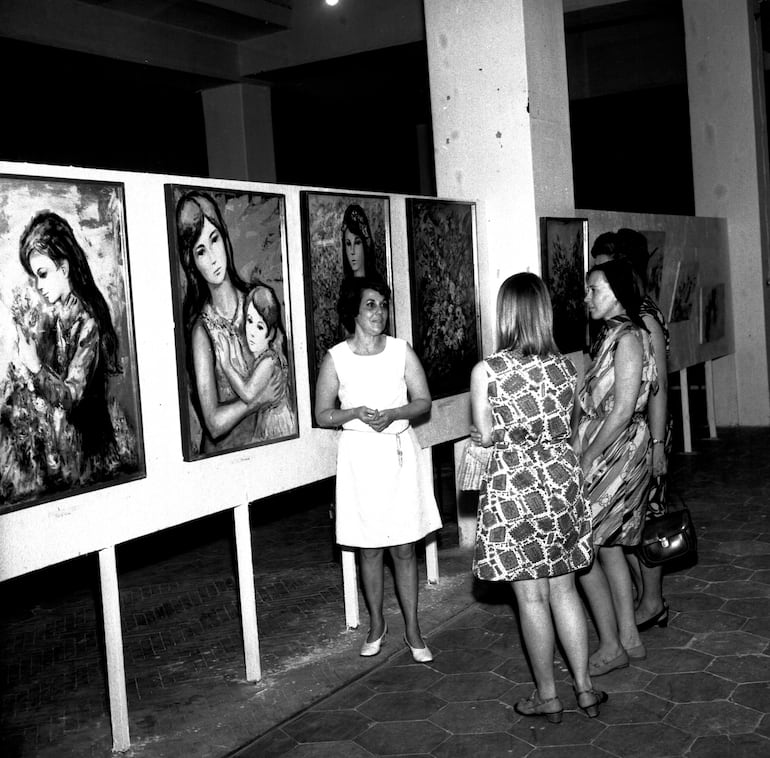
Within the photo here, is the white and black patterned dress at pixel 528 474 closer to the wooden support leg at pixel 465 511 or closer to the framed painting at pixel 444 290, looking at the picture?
the framed painting at pixel 444 290

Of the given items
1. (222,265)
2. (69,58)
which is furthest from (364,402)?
(69,58)

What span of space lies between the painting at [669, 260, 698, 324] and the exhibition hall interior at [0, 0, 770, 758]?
4 cm

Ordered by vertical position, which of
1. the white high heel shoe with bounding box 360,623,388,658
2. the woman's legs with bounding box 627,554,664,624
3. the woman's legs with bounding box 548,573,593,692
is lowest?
the white high heel shoe with bounding box 360,623,388,658

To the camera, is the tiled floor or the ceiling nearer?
the tiled floor

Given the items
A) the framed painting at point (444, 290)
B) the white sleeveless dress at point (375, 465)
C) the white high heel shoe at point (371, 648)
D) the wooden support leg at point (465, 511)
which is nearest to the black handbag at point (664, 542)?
the white sleeveless dress at point (375, 465)

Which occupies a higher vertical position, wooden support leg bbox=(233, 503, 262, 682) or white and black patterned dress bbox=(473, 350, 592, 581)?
white and black patterned dress bbox=(473, 350, 592, 581)

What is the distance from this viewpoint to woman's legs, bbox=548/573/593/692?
4316 millimetres

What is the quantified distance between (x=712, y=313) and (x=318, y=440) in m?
7.38

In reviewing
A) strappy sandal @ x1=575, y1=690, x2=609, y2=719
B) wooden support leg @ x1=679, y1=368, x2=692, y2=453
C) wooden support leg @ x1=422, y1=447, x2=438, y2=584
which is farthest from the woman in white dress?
wooden support leg @ x1=679, y1=368, x2=692, y2=453

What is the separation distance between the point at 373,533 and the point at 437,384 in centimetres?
160

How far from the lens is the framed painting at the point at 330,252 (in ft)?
17.4

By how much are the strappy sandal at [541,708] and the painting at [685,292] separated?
6424 mm

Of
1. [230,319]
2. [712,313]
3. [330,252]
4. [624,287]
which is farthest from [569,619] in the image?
[712,313]

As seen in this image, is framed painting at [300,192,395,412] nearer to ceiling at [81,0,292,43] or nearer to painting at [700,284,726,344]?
painting at [700,284,726,344]
